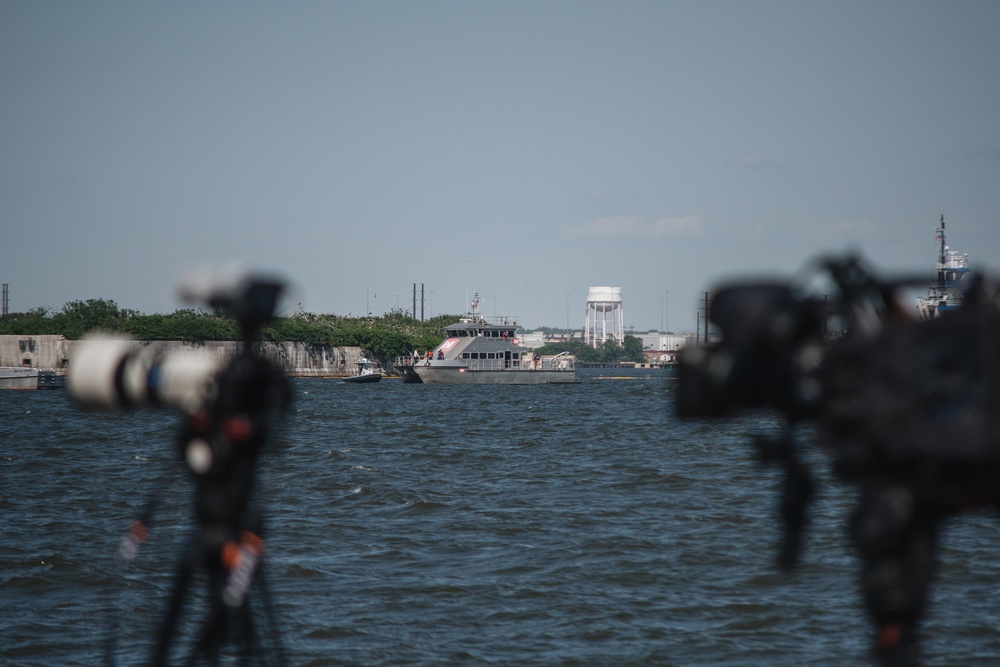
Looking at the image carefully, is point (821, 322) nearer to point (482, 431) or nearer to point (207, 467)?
point (207, 467)

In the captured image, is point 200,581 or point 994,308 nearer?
point 994,308

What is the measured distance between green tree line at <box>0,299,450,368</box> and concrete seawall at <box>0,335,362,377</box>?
1080mm

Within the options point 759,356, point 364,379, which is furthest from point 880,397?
point 364,379

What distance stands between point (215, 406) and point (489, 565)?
46.5 ft

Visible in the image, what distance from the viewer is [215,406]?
3.88 m

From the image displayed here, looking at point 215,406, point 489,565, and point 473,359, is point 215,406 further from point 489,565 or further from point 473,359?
point 473,359

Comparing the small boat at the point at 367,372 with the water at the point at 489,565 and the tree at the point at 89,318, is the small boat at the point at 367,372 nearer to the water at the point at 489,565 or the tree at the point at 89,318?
the tree at the point at 89,318

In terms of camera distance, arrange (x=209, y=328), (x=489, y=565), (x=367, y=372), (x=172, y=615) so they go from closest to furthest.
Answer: (x=172, y=615), (x=489, y=565), (x=209, y=328), (x=367, y=372)

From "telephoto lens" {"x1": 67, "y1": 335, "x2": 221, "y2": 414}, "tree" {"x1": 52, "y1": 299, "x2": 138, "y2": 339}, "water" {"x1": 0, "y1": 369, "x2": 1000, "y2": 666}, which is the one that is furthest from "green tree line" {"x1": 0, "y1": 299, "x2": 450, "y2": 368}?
"telephoto lens" {"x1": 67, "y1": 335, "x2": 221, "y2": 414}

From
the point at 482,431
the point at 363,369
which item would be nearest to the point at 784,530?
the point at 482,431

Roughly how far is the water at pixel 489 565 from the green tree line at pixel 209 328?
69.8 metres

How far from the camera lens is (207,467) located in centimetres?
394

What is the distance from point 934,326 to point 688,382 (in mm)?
756

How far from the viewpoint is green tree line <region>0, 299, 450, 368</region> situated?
368 ft
